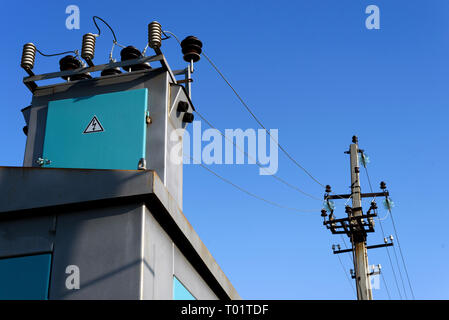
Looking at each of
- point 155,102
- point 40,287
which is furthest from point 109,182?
point 155,102

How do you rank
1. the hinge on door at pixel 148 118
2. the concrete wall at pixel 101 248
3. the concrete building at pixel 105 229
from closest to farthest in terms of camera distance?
the concrete wall at pixel 101 248, the concrete building at pixel 105 229, the hinge on door at pixel 148 118

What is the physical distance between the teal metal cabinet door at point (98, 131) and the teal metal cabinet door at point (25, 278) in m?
2.41

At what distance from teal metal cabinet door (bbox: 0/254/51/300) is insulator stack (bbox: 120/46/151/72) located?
448 centimetres

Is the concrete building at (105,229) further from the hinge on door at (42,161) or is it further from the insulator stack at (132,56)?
the insulator stack at (132,56)

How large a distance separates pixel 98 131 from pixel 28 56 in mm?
2578

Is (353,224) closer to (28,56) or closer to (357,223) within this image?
(357,223)

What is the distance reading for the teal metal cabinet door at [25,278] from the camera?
22.6ft

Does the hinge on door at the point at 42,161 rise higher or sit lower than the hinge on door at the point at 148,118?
lower

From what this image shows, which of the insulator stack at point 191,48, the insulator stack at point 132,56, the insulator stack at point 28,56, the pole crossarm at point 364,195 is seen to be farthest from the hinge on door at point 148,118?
the pole crossarm at point 364,195

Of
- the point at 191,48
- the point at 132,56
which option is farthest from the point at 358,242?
the point at 132,56

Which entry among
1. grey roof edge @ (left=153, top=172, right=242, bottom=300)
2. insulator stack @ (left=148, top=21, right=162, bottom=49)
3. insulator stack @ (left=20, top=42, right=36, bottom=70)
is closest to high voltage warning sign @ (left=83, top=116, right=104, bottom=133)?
insulator stack @ (left=148, top=21, right=162, bottom=49)

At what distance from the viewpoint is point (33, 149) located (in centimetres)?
1004

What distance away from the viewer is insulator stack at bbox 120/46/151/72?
1038 cm
